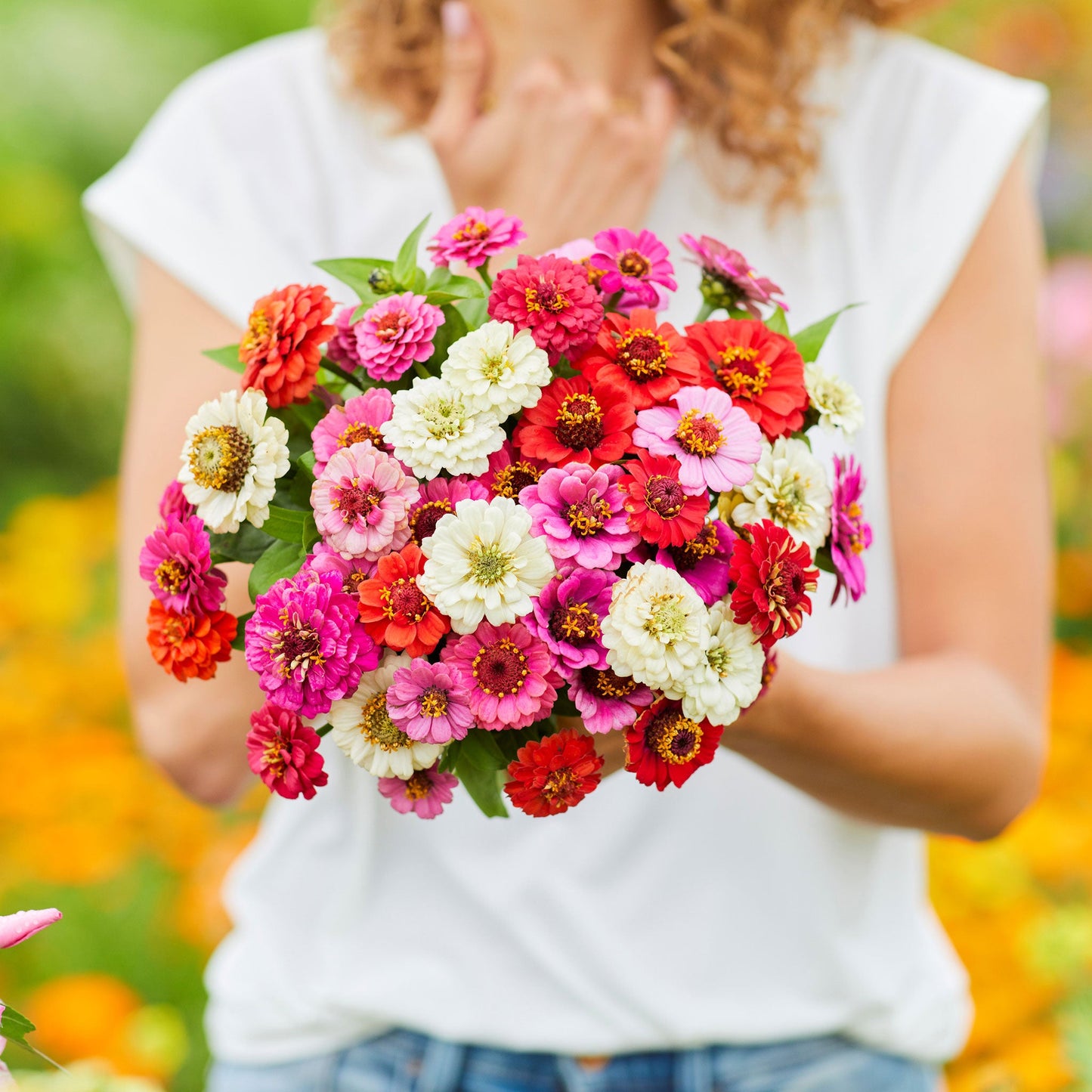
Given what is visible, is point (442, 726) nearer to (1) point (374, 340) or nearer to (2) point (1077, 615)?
(1) point (374, 340)

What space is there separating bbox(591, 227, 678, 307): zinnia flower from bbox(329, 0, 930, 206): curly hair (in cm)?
47

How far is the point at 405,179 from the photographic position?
1167mm

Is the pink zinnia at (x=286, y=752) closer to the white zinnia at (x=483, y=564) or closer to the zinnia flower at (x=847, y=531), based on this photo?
the white zinnia at (x=483, y=564)

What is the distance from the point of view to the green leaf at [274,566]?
0.65 meters

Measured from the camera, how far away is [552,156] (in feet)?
3.42

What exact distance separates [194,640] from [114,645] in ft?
6.30

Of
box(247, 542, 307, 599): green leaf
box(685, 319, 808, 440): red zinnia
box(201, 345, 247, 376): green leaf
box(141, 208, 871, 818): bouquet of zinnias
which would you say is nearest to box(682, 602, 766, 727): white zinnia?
box(141, 208, 871, 818): bouquet of zinnias

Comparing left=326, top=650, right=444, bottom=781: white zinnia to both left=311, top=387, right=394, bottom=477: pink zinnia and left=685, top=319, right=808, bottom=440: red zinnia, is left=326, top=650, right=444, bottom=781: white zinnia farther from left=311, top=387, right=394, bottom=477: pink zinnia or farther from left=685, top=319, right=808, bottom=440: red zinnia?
left=685, top=319, right=808, bottom=440: red zinnia

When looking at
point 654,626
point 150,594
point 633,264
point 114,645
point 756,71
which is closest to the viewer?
point 654,626

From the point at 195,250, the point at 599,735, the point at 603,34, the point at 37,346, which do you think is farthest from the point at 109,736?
the point at 599,735

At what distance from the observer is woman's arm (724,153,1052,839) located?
99 centimetres

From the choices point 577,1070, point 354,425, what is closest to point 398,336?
point 354,425

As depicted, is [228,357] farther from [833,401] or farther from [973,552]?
[973,552]

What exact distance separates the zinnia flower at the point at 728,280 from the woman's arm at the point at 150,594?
45cm
